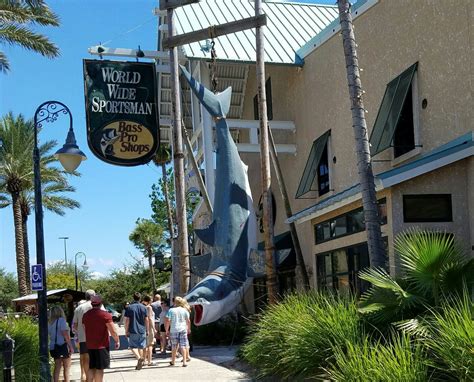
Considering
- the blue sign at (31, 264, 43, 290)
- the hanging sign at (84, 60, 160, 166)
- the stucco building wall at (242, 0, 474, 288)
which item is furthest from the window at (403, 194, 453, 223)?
the hanging sign at (84, 60, 160, 166)

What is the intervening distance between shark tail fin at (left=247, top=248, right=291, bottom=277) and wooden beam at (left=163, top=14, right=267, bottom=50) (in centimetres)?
610

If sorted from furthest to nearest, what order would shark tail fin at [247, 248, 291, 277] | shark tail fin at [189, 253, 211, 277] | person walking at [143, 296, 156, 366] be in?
1. shark tail fin at [189, 253, 211, 277]
2. shark tail fin at [247, 248, 291, 277]
3. person walking at [143, 296, 156, 366]

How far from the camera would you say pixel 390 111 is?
16375mm

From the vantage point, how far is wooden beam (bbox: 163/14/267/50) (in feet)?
61.4

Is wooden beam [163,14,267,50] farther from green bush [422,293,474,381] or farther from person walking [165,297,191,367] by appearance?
green bush [422,293,474,381]

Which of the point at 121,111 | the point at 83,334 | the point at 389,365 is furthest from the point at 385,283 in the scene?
the point at 121,111

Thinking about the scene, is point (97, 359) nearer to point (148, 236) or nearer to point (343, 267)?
point (343, 267)

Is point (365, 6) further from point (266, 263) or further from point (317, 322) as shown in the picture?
point (317, 322)

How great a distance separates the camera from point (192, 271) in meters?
21.3

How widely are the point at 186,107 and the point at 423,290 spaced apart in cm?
2260

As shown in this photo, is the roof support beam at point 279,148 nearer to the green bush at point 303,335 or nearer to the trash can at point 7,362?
the green bush at point 303,335

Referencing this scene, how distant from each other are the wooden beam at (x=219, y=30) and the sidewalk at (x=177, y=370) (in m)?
8.59

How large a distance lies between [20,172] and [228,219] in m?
19.0

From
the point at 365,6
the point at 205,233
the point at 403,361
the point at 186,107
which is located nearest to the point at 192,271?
the point at 205,233
